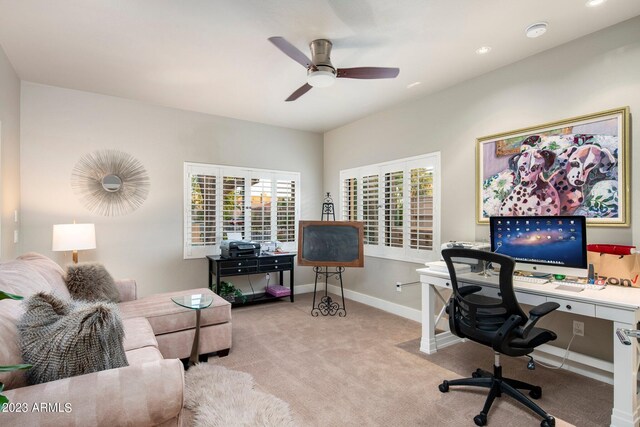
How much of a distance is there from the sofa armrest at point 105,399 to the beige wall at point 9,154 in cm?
235

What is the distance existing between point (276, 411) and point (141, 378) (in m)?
1.05

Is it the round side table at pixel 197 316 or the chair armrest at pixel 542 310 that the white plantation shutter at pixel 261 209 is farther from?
the chair armrest at pixel 542 310

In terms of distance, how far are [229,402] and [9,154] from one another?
3.17 meters

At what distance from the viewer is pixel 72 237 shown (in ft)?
11.2

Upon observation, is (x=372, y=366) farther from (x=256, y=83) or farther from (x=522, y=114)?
(x=256, y=83)

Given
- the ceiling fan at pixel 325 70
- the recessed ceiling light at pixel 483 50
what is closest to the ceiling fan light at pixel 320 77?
the ceiling fan at pixel 325 70

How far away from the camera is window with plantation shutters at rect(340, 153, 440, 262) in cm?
392

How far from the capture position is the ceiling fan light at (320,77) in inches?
104

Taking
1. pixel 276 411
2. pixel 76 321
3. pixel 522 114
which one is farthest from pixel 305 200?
pixel 76 321

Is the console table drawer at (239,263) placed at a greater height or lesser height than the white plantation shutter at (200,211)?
lesser

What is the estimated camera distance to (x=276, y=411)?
211 cm

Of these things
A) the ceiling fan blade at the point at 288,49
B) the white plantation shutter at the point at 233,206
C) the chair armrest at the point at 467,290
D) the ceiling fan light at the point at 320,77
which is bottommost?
the chair armrest at the point at 467,290

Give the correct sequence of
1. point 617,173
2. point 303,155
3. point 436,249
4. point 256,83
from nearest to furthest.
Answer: point 617,173 < point 256,83 < point 436,249 < point 303,155

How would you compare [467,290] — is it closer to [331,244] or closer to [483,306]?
[483,306]
